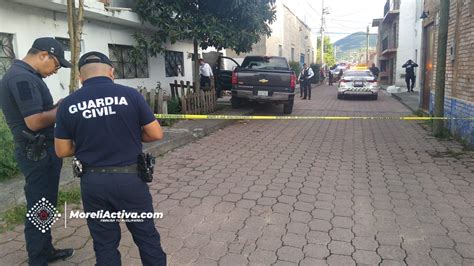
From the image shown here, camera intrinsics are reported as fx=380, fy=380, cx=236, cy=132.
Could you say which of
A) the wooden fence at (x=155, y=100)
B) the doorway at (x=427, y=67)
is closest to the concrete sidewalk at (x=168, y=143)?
the wooden fence at (x=155, y=100)

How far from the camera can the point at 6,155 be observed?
183 inches

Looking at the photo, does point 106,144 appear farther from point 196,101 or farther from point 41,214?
point 196,101

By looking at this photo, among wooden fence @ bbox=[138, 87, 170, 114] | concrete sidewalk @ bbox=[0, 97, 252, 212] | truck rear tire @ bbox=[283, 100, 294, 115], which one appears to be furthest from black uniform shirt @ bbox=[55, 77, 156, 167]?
truck rear tire @ bbox=[283, 100, 294, 115]

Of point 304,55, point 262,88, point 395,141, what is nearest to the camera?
point 395,141

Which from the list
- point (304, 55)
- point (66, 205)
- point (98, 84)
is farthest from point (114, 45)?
point (304, 55)

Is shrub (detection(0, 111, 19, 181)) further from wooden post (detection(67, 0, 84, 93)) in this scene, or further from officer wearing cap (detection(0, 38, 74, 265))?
officer wearing cap (detection(0, 38, 74, 265))

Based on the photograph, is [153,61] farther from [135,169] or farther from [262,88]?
[135,169]

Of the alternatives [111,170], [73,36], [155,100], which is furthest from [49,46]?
[155,100]

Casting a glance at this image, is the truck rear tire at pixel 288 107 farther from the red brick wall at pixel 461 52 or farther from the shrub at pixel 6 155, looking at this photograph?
the shrub at pixel 6 155

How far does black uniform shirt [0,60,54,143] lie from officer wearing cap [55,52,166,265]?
51 cm

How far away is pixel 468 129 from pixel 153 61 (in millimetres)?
8696

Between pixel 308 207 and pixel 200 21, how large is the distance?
283 inches

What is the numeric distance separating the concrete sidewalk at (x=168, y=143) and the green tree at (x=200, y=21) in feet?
7.23

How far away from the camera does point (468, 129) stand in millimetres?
6945
